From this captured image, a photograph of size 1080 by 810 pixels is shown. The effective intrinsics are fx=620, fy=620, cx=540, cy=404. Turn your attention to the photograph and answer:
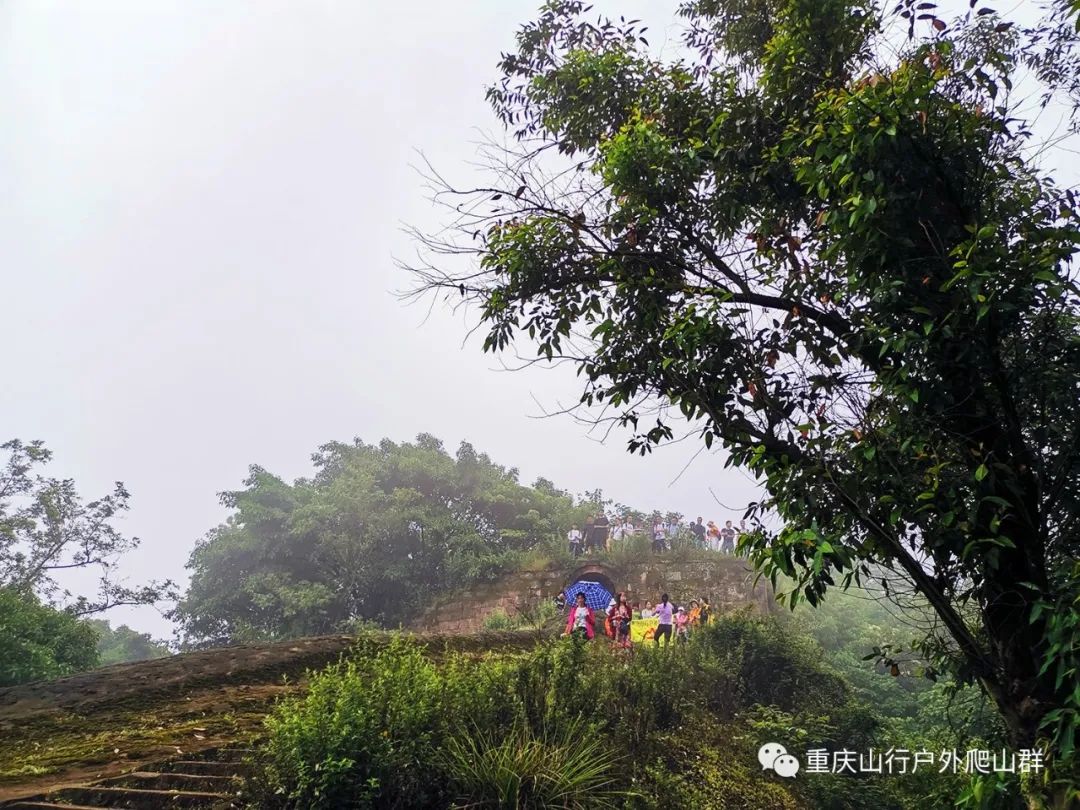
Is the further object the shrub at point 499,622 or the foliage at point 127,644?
the foliage at point 127,644

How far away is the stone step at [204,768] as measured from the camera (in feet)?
12.4

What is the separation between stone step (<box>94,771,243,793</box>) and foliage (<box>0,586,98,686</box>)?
22.9ft

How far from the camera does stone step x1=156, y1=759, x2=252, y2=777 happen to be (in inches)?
149

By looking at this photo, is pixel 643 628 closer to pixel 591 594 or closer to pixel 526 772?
pixel 591 594

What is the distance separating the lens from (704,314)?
350cm

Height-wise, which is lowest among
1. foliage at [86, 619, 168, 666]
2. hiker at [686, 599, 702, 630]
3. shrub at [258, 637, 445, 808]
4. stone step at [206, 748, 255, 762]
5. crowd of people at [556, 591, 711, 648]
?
foliage at [86, 619, 168, 666]

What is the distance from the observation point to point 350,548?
21.5 metres

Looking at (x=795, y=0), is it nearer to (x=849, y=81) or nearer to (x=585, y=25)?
(x=849, y=81)

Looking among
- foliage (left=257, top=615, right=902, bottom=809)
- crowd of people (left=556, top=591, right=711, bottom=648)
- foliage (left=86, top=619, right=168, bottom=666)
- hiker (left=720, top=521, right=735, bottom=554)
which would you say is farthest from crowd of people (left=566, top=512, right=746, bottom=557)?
foliage (left=86, top=619, right=168, bottom=666)

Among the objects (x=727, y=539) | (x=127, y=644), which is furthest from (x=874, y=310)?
(x=127, y=644)

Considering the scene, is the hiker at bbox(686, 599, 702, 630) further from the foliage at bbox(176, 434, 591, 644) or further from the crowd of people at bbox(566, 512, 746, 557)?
the foliage at bbox(176, 434, 591, 644)

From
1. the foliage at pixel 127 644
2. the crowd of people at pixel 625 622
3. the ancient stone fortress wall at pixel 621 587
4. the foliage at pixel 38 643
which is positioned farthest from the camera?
the foliage at pixel 127 644

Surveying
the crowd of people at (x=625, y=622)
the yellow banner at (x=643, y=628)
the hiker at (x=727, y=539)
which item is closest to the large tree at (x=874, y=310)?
the crowd of people at (x=625, y=622)

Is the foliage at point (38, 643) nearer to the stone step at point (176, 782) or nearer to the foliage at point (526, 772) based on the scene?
the stone step at point (176, 782)
